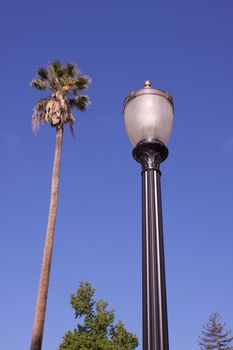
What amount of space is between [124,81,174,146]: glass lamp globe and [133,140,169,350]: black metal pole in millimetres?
81

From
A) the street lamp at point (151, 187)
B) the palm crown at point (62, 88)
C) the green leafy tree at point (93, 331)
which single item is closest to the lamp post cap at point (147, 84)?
the street lamp at point (151, 187)

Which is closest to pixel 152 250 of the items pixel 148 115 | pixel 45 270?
pixel 148 115

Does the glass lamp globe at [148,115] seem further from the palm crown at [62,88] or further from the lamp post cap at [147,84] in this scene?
the palm crown at [62,88]

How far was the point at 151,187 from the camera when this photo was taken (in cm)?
362

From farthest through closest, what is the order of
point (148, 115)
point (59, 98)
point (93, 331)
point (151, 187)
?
point (93, 331), point (59, 98), point (148, 115), point (151, 187)

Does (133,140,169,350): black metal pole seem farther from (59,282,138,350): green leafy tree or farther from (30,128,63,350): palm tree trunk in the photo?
(59,282,138,350): green leafy tree

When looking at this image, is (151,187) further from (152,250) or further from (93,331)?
(93,331)

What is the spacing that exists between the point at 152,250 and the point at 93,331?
32.3 m

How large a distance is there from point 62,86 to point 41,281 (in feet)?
31.9

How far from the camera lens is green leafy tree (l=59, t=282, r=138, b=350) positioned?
3212 centimetres

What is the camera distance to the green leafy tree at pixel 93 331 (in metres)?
32.1

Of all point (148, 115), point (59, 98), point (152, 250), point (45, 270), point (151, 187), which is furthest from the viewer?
point (59, 98)

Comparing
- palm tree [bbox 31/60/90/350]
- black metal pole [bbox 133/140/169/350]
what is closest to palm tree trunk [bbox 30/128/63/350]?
palm tree [bbox 31/60/90/350]

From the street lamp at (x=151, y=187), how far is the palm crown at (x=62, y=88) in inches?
663
